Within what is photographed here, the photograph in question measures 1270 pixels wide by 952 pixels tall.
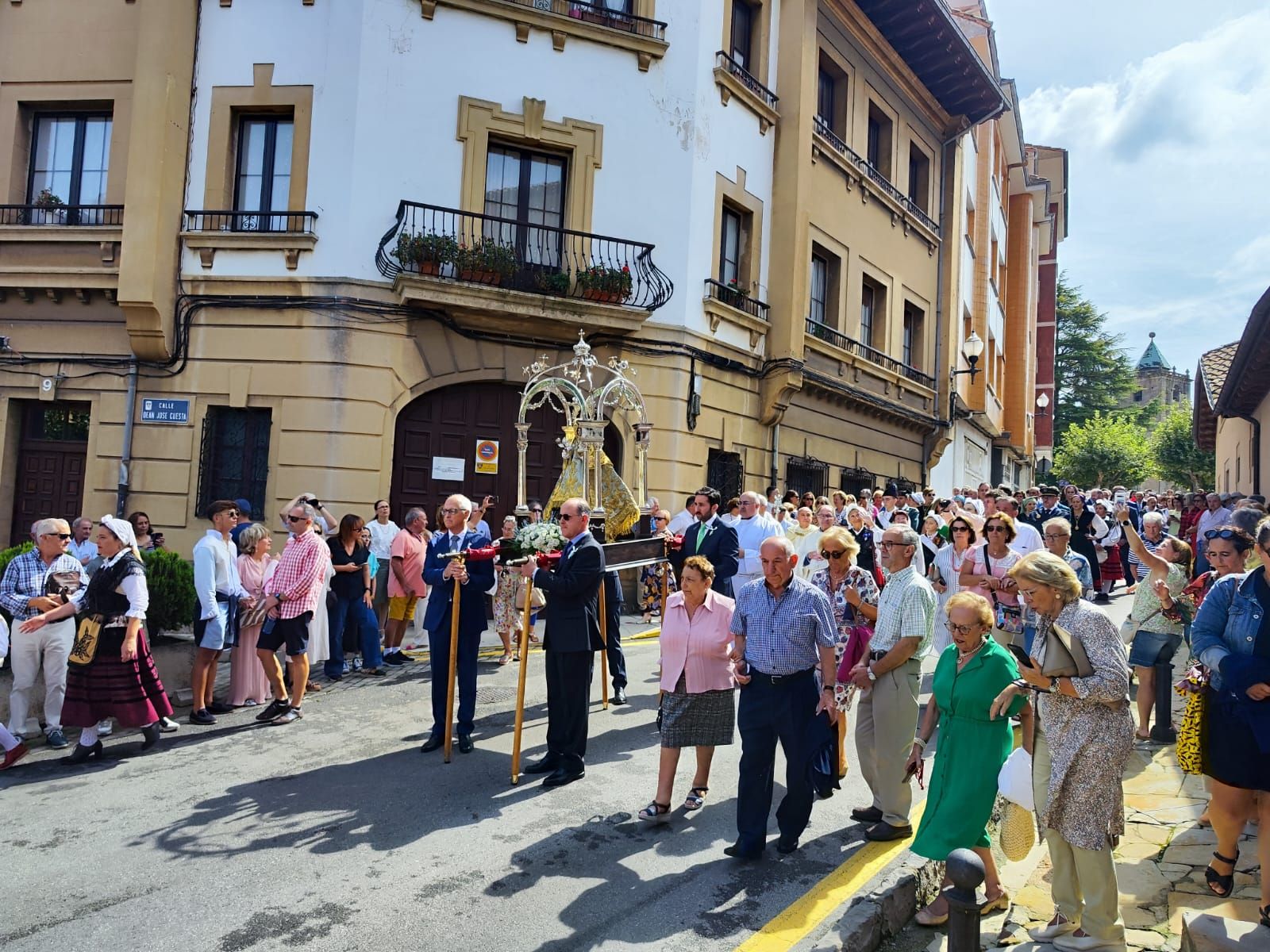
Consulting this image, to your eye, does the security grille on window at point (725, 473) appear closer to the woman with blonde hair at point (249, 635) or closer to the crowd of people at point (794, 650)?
the crowd of people at point (794, 650)

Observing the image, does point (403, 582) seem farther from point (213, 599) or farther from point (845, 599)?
point (845, 599)

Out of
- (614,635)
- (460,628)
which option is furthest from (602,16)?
(460,628)

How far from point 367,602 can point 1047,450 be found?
40.5 meters

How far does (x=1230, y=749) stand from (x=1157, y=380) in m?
103

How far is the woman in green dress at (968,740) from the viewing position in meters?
4.43

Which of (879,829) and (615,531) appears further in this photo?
(615,531)

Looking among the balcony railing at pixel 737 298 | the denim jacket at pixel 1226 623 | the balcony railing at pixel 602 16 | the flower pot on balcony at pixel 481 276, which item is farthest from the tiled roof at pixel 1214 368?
the denim jacket at pixel 1226 623

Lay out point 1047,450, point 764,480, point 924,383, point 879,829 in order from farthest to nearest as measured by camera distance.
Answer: point 1047,450 → point 924,383 → point 764,480 → point 879,829

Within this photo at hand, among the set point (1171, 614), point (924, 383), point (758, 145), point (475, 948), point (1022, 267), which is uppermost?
point (1022, 267)

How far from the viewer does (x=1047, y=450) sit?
43.6m

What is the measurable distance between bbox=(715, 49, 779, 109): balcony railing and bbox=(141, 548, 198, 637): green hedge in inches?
469

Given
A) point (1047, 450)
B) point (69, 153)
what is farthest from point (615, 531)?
point (1047, 450)

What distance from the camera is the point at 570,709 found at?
656 centimetres

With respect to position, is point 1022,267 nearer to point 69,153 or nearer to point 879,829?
point 69,153
